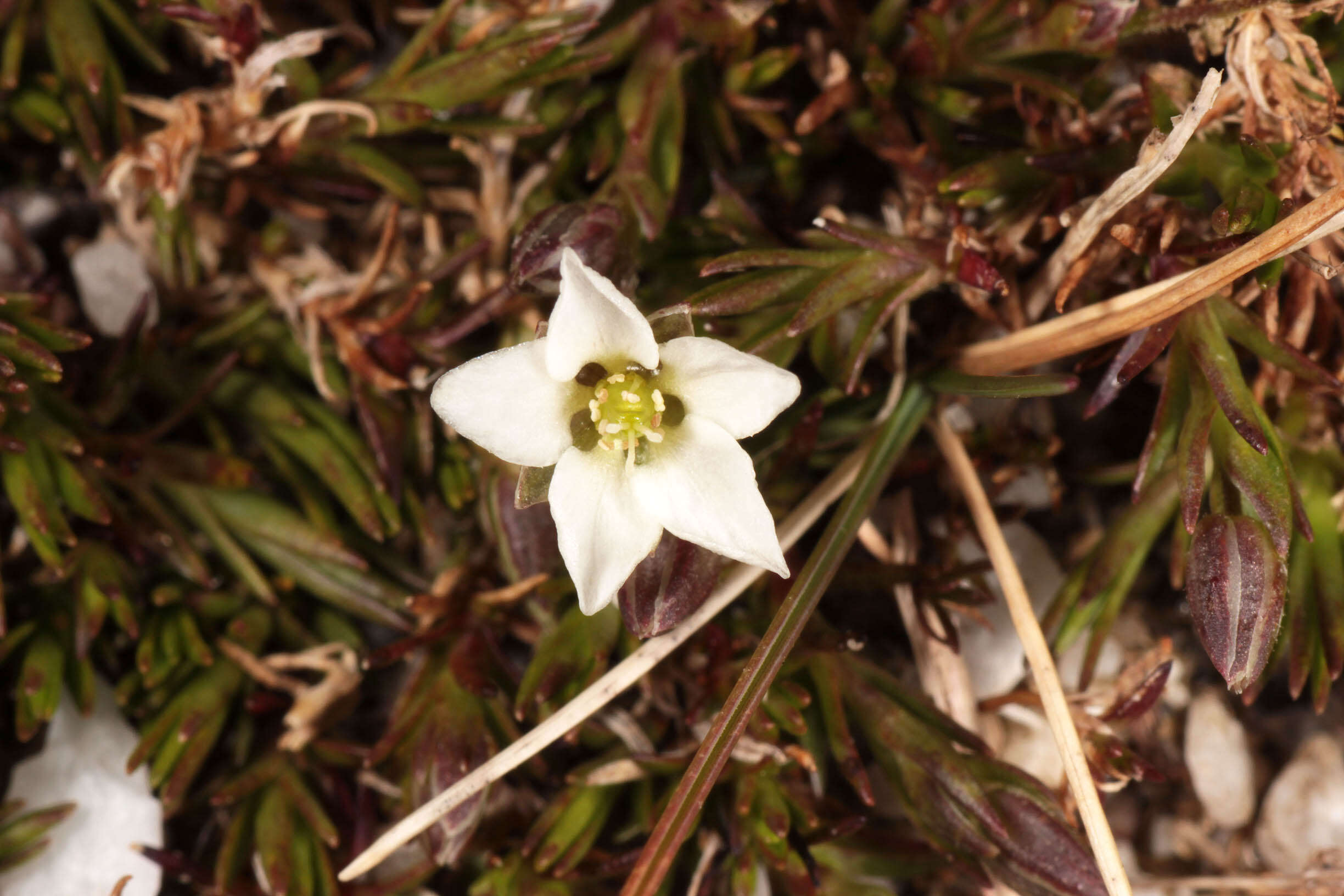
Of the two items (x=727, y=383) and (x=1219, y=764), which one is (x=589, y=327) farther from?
(x=1219, y=764)

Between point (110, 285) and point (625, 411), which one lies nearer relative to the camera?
point (625, 411)

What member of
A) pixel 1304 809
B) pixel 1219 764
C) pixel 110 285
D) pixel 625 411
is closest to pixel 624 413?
pixel 625 411

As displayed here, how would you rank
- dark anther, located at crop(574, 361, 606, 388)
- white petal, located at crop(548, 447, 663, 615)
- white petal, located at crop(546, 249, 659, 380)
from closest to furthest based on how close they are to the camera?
white petal, located at crop(546, 249, 659, 380), white petal, located at crop(548, 447, 663, 615), dark anther, located at crop(574, 361, 606, 388)

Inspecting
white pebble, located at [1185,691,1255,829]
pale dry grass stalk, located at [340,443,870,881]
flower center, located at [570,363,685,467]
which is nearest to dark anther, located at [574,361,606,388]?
flower center, located at [570,363,685,467]

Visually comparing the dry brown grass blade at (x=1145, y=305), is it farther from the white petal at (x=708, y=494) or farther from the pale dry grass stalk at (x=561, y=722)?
the white petal at (x=708, y=494)

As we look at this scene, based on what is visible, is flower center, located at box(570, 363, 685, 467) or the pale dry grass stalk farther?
the pale dry grass stalk

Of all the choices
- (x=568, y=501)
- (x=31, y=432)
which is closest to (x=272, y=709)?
(x=31, y=432)

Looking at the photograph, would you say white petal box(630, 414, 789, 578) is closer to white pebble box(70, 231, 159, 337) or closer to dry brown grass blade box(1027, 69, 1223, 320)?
dry brown grass blade box(1027, 69, 1223, 320)
